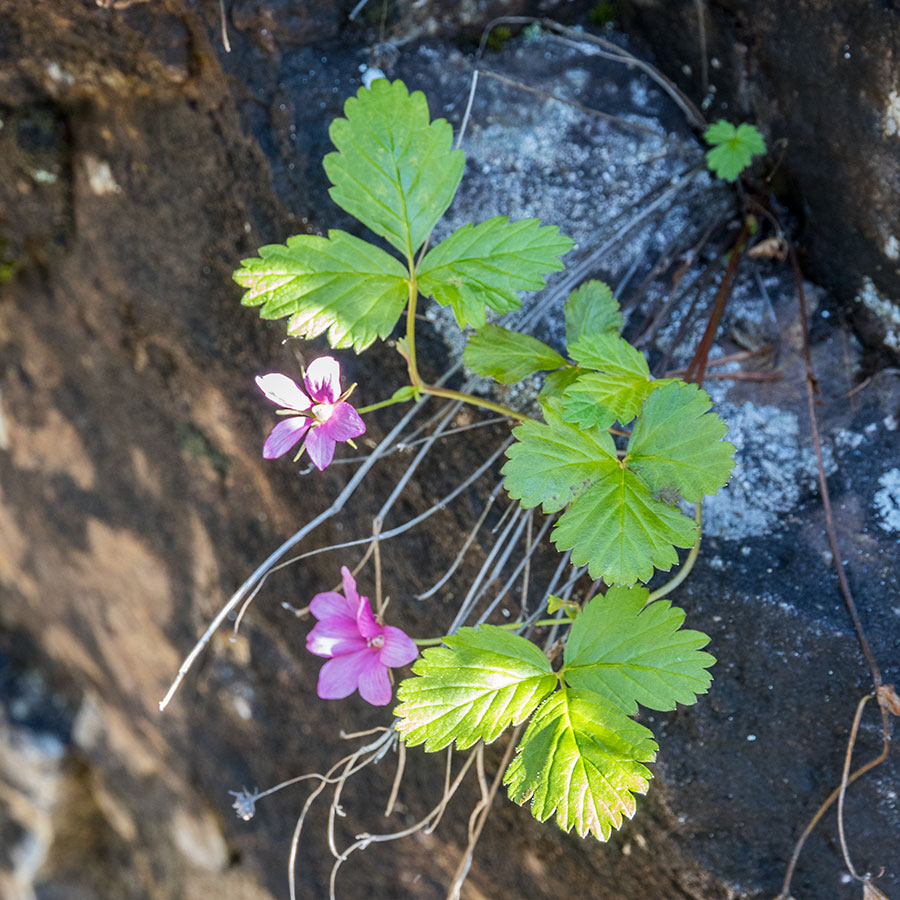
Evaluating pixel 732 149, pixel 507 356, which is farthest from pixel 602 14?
pixel 507 356

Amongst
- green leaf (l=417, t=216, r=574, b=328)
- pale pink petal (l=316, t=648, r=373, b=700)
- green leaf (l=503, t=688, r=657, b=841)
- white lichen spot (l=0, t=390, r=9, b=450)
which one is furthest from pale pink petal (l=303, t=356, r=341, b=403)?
white lichen spot (l=0, t=390, r=9, b=450)

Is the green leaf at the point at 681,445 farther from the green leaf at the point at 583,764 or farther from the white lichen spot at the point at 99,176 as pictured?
the white lichen spot at the point at 99,176

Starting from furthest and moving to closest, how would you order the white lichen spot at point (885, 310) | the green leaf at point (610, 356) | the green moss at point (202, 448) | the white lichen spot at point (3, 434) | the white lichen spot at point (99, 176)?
the white lichen spot at point (3, 434), the green moss at point (202, 448), the white lichen spot at point (99, 176), the white lichen spot at point (885, 310), the green leaf at point (610, 356)

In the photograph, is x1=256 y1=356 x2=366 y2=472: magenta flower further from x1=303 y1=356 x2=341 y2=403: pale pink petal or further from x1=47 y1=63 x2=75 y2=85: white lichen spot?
x1=47 y1=63 x2=75 y2=85: white lichen spot

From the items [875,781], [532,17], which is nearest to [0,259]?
[532,17]

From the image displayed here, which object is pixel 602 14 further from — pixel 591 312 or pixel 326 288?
pixel 326 288

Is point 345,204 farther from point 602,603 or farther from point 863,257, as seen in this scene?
point 863,257

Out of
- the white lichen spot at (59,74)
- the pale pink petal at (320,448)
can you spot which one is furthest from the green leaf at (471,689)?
the white lichen spot at (59,74)
